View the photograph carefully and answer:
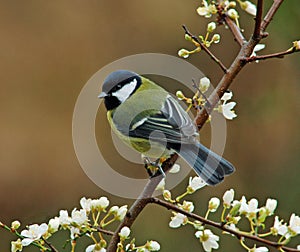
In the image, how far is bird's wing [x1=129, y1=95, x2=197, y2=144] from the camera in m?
1.62

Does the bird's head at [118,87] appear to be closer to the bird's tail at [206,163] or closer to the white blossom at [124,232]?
the bird's tail at [206,163]

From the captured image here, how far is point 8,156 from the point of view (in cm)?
395

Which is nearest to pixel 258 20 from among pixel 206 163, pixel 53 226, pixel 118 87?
pixel 206 163

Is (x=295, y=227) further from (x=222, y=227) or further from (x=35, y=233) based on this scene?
(x=35, y=233)

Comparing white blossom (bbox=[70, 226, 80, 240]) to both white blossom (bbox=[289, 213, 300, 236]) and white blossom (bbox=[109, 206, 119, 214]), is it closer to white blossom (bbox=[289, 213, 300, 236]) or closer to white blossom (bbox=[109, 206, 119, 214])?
white blossom (bbox=[109, 206, 119, 214])

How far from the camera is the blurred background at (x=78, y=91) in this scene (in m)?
3.91

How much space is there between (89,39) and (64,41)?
0.59ft

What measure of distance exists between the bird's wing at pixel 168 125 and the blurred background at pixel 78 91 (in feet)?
6.97

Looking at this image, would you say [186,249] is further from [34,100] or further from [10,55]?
[10,55]

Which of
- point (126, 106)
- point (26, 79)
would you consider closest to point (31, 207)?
point (26, 79)

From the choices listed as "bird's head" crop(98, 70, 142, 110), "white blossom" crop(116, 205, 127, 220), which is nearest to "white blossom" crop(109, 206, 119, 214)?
"white blossom" crop(116, 205, 127, 220)

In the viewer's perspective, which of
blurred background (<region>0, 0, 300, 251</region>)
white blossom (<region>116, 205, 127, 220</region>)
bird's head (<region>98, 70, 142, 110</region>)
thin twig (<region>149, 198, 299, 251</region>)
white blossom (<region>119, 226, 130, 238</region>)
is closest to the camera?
thin twig (<region>149, 198, 299, 251</region>)

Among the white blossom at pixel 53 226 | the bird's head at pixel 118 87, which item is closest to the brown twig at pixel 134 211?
the white blossom at pixel 53 226

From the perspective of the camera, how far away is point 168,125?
169cm
